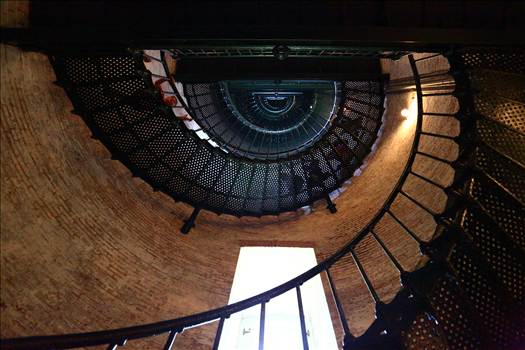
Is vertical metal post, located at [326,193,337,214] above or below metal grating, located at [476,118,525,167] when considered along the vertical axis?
above

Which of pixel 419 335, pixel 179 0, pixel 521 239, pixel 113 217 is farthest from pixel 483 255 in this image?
pixel 113 217

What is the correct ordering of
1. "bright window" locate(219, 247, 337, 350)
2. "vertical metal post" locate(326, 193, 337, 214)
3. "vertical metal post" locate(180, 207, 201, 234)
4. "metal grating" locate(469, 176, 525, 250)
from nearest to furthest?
"metal grating" locate(469, 176, 525, 250) → "bright window" locate(219, 247, 337, 350) → "vertical metal post" locate(180, 207, 201, 234) → "vertical metal post" locate(326, 193, 337, 214)

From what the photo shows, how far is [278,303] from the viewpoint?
5645 millimetres

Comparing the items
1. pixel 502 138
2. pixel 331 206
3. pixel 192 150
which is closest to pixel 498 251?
pixel 502 138

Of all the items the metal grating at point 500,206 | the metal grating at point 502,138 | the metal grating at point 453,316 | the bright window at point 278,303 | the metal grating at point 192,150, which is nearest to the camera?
the metal grating at point 453,316

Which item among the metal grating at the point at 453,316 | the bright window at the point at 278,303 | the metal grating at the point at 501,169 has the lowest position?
the metal grating at the point at 453,316

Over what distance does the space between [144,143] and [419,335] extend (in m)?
4.15

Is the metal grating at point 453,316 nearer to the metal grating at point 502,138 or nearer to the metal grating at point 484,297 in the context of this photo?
the metal grating at point 484,297

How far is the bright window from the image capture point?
14.9 feet

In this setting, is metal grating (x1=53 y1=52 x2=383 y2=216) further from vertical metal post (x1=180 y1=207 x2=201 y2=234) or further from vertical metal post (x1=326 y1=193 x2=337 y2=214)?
vertical metal post (x1=326 y1=193 x2=337 y2=214)

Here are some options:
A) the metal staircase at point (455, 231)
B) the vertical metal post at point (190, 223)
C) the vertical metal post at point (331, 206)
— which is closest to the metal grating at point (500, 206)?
the metal staircase at point (455, 231)

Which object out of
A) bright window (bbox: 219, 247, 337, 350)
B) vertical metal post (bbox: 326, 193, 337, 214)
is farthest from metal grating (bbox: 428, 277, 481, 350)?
vertical metal post (bbox: 326, 193, 337, 214)

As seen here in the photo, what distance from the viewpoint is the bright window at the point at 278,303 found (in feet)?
14.9

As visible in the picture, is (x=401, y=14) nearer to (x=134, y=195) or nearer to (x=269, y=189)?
(x=269, y=189)
